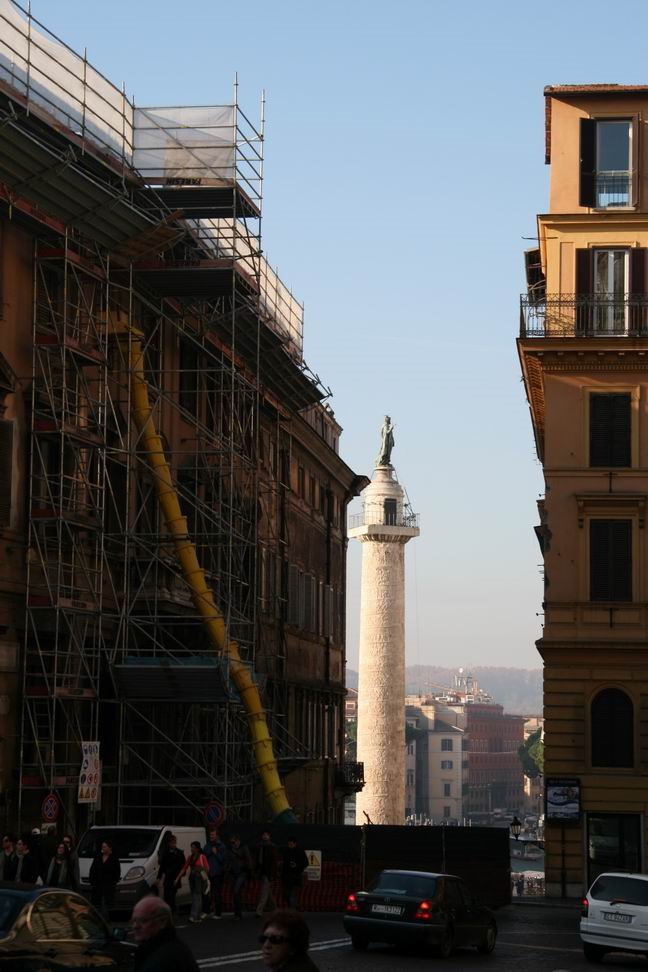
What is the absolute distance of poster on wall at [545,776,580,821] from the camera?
143 feet

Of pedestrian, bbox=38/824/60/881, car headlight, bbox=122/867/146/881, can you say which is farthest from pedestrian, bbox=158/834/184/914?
pedestrian, bbox=38/824/60/881

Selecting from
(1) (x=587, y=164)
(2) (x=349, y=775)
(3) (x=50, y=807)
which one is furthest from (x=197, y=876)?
(2) (x=349, y=775)

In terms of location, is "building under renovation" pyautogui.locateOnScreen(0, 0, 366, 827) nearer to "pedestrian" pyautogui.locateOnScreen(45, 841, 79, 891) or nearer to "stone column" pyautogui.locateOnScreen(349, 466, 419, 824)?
"pedestrian" pyautogui.locateOnScreen(45, 841, 79, 891)

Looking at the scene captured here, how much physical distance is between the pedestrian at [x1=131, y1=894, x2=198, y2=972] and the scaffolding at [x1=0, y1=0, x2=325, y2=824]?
23.8 metres

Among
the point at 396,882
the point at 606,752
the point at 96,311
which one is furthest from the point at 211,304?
the point at 396,882

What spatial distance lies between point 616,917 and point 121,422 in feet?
58.2

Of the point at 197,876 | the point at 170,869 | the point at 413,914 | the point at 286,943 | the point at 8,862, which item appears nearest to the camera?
the point at 286,943

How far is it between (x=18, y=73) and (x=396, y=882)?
728 inches

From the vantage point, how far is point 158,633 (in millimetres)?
41250

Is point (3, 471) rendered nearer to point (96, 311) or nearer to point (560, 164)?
point (96, 311)

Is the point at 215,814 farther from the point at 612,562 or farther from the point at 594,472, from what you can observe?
the point at 594,472

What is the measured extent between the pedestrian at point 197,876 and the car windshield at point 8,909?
13.9m

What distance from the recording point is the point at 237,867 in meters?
32.6

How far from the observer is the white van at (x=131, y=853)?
3038 centimetres
